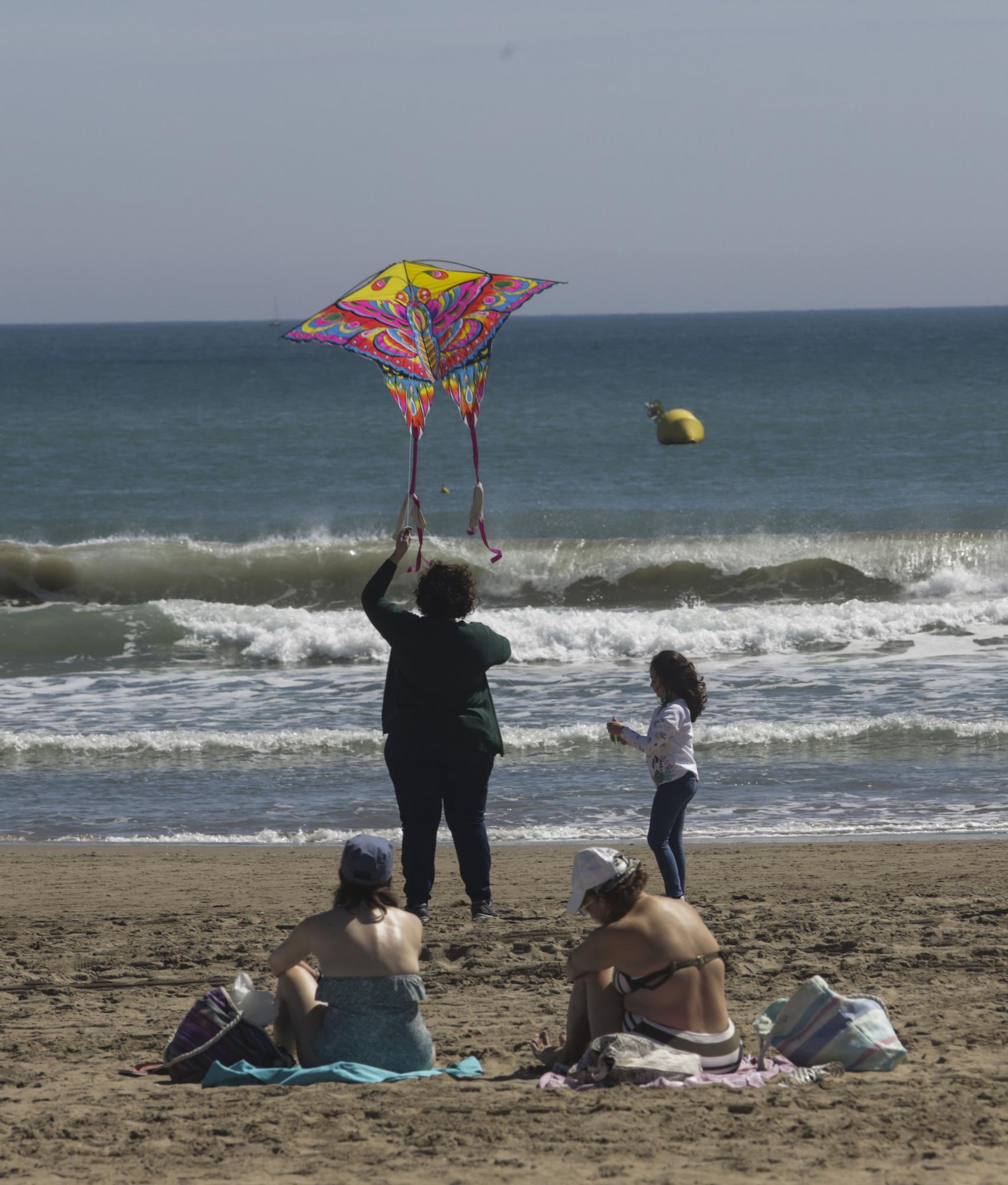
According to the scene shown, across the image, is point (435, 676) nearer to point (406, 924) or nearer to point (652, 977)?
point (406, 924)

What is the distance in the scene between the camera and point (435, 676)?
591 cm

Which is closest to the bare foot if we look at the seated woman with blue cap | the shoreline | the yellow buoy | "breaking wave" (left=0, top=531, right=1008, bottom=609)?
the seated woman with blue cap

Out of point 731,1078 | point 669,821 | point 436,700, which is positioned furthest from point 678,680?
point 731,1078

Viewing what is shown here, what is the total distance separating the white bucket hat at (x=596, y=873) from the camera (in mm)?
4258

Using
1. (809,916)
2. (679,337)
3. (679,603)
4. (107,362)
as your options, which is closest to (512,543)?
(679,603)

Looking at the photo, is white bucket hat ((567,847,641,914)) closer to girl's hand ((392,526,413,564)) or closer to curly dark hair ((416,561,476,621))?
curly dark hair ((416,561,476,621))

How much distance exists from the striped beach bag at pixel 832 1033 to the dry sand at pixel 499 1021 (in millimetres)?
78

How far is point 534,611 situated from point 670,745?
9.58m

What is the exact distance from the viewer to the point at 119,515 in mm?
25500

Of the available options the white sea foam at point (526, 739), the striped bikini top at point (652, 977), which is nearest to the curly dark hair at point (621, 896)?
the striped bikini top at point (652, 977)

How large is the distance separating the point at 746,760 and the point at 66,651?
A: 837cm

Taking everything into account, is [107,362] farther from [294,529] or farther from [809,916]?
[809,916]

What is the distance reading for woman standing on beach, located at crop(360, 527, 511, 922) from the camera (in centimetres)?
586

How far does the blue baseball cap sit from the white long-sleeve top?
195 cm
